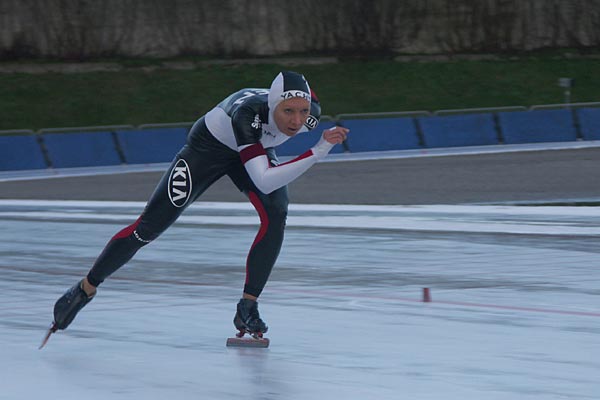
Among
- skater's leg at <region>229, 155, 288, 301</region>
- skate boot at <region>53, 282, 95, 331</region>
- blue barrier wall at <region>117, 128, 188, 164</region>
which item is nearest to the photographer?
skater's leg at <region>229, 155, 288, 301</region>

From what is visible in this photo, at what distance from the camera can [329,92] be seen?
41.5 m

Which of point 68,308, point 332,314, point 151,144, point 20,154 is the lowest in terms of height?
point 151,144

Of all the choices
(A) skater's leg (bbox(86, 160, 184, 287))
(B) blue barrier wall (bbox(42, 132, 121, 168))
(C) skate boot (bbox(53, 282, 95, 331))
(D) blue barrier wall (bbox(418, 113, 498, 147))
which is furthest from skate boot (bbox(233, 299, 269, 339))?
(D) blue barrier wall (bbox(418, 113, 498, 147))

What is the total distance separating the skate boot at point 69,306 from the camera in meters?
6.38

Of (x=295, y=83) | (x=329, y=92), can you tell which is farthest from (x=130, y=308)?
(x=329, y=92)

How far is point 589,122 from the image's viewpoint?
28.6 metres

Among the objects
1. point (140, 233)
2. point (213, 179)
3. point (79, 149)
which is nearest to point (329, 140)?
point (213, 179)

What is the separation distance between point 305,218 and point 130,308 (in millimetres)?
7181

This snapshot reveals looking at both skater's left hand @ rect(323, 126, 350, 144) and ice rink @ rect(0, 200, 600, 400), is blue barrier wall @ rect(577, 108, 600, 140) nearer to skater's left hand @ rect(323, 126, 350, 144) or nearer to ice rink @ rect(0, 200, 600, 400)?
ice rink @ rect(0, 200, 600, 400)

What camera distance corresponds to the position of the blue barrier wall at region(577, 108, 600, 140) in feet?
93.6

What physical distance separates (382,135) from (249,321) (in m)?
21.5

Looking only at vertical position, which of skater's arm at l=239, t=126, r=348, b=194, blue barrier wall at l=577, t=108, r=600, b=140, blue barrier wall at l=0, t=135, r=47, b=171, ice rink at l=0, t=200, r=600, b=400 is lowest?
blue barrier wall at l=577, t=108, r=600, b=140

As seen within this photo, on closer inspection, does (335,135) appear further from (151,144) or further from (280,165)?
(151,144)

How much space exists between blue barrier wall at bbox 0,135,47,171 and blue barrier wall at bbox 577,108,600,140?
1240cm
